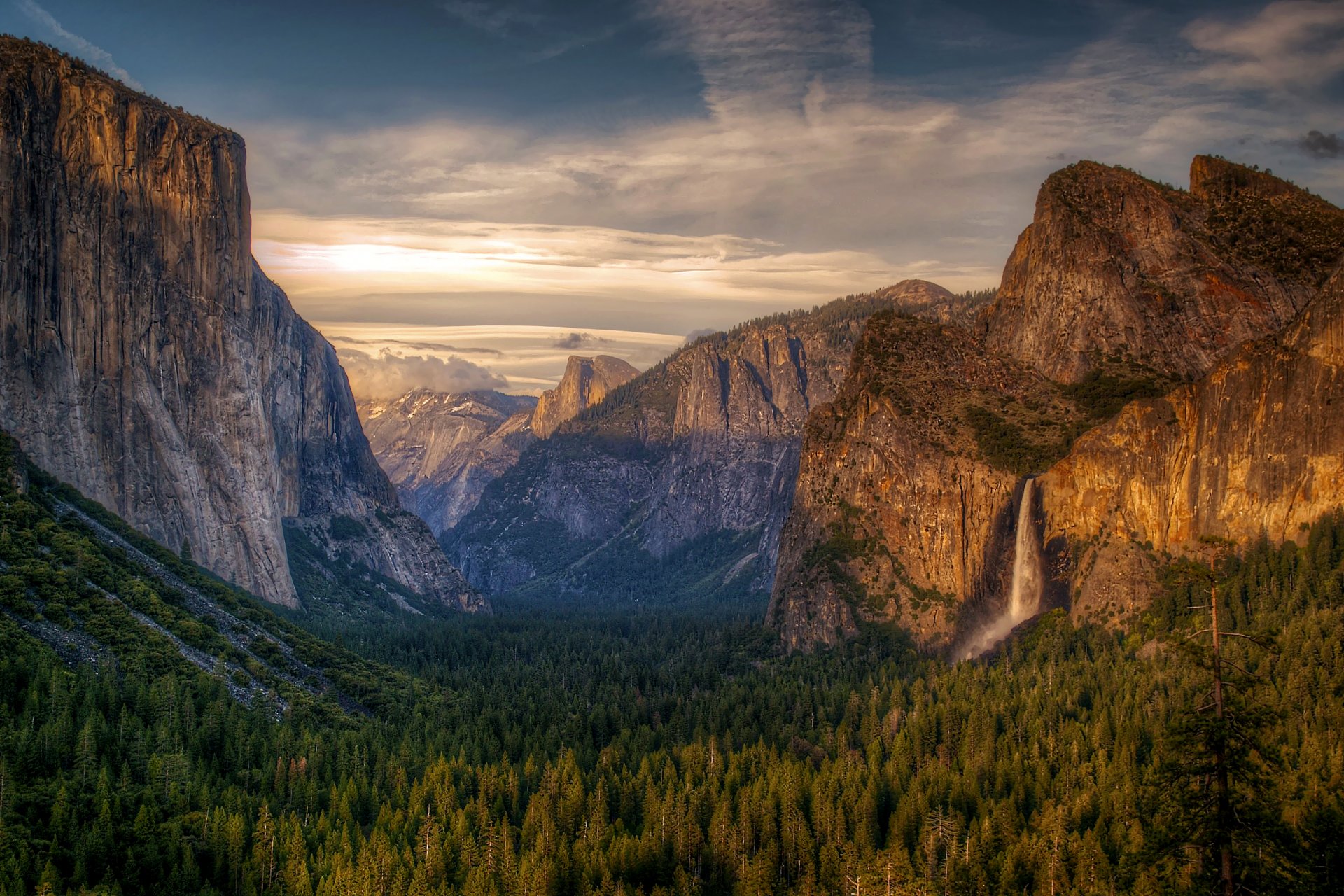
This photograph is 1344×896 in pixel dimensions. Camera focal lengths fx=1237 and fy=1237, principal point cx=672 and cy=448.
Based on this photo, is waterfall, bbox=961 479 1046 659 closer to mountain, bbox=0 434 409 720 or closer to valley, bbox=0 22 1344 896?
valley, bbox=0 22 1344 896

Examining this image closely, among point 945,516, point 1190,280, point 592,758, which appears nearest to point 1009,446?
point 945,516

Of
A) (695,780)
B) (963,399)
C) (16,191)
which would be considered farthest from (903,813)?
(16,191)

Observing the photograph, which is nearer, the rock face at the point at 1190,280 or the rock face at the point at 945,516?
the rock face at the point at 945,516

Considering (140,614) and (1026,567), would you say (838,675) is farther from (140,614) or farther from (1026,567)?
(140,614)

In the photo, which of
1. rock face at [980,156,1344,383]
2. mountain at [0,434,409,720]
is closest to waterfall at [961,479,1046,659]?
rock face at [980,156,1344,383]

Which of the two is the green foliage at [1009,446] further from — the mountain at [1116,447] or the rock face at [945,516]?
the mountain at [1116,447]

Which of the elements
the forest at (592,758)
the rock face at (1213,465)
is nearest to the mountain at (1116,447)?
the rock face at (1213,465)

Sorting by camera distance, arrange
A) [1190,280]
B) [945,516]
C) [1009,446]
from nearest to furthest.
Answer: [1009,446], [945,516], [1190,280]

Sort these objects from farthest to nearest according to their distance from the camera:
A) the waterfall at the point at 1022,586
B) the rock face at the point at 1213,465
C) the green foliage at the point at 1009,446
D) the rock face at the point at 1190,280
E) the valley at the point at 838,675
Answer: the rock face at the point at 1190,280
the green foliage at the point at 1009,446
the waterfall at the point at 1022,586
the rock face at the point at 1213,465
the valley at the point at 838,675
